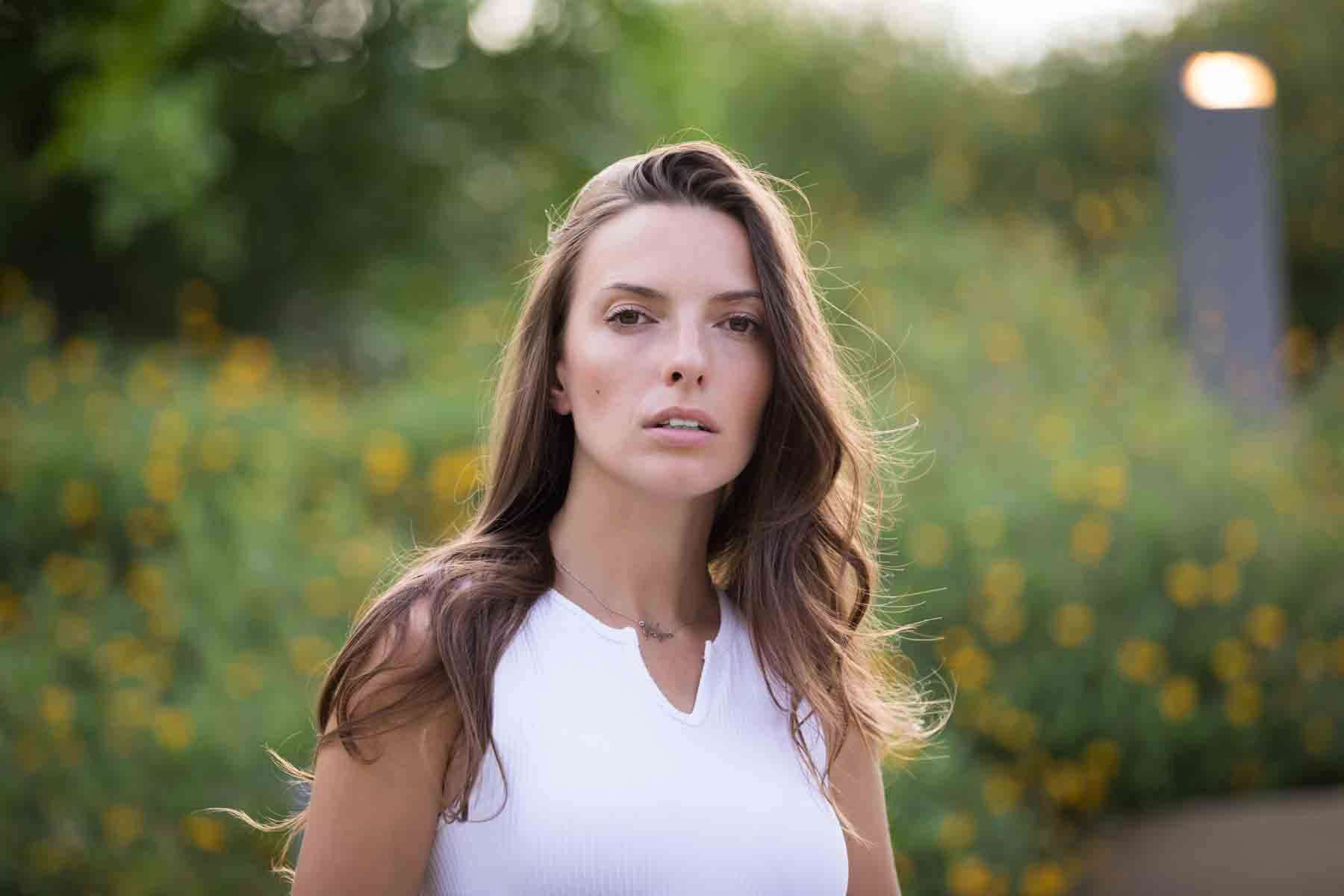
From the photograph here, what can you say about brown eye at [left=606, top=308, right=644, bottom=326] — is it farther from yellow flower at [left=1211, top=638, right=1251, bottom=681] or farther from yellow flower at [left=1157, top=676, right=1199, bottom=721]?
yellow flower at [left=1211, top=638, right=1251, bottom=681]

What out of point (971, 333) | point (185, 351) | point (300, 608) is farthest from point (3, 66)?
point (971, 333)

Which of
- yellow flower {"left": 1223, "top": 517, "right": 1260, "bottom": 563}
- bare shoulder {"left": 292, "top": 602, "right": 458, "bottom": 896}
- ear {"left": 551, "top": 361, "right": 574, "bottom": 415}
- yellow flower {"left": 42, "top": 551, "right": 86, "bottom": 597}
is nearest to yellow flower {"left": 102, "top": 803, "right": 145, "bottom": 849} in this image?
yellow flower {"left": 42, "top": 551, "right": 86, "bottom": 597}

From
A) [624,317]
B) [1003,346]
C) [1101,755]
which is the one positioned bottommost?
[1101,755]

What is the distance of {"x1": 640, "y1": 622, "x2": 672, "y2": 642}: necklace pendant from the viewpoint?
1.78 metres

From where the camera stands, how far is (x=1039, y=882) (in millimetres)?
3961

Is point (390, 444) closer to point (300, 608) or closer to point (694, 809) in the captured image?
point (300, 608)

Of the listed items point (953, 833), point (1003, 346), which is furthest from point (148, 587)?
point (1003, 346)

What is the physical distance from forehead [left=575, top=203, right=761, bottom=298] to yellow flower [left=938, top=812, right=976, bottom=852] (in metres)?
2.29

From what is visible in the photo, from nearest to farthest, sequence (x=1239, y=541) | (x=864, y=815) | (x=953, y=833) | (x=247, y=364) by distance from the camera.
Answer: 1. (x=864, y=815)
2. (x=953, y=833)
3. (x=1239, y=541)
4. (x=247, y=364)

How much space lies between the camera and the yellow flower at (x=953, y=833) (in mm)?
3664

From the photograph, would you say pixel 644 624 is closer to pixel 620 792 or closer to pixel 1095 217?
pixel 620 792

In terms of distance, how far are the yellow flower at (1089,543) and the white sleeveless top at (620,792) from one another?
2856mm

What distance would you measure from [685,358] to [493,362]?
94cm

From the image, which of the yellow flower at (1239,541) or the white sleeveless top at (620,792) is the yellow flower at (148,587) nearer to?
the white sleeveless top at (620,792)
